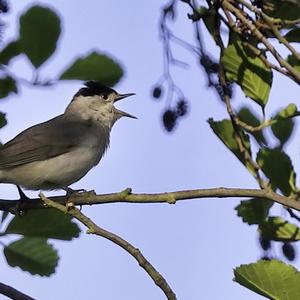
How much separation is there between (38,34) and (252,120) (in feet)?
4.02

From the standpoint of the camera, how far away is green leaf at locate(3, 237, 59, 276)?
2.28m

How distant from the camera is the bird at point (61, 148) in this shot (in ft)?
14.0

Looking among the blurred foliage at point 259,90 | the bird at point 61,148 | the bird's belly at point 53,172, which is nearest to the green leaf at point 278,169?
the blurred foliage at point 259,90

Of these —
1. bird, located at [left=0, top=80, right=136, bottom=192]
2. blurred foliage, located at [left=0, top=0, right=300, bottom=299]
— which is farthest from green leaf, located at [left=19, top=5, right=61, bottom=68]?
bird, located at [left=0, top=80, right=136, bottom=192]

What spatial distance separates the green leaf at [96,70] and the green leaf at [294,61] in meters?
1.04

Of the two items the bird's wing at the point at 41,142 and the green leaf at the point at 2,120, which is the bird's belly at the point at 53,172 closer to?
the bird's wing at the point at 41,142

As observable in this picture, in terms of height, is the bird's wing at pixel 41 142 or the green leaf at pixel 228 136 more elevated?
the bird's wing at pixel 41 142

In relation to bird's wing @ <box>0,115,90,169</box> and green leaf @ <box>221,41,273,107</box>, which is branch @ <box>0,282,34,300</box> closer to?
green leaf @ <box>221,41,273,107</box>

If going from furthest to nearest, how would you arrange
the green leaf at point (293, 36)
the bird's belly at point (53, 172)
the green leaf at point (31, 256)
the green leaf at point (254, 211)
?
the bird's belly at point (53, 172) < the green leaf at point (293, 36) < the green leaf at point (254, 211) < the green leaf at point (31, 256)

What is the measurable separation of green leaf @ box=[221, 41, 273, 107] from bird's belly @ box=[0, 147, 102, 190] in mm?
1655

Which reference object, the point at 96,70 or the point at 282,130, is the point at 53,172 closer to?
the point at 282,130

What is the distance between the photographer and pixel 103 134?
4.88m

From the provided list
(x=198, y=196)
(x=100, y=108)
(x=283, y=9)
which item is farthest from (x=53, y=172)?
(x=198, y=196)

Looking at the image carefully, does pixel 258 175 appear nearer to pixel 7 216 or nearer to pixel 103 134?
pixel 7 216
